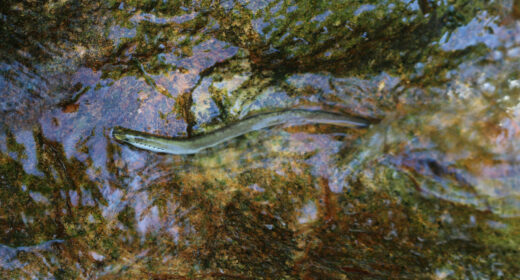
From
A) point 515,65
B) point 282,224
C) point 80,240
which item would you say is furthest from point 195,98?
point 515,65

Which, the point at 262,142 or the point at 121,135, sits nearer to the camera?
the point at 262,142

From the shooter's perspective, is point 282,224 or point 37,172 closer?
point 282,224

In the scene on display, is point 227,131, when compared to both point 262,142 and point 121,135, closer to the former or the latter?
point 262,142

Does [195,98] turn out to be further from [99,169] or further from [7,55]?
[7,55]

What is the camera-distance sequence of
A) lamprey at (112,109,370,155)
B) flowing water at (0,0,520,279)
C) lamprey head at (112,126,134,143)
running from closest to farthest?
flowing water at (0,0,520,279), lamprey at (112,109,370,155), lamprey head at (112,126,134,143)

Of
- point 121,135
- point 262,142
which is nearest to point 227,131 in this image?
point 262,142
